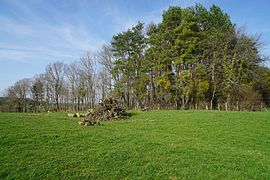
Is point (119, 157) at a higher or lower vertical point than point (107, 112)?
lower

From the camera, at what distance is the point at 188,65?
34656 mm

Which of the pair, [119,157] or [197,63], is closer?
[119,157]

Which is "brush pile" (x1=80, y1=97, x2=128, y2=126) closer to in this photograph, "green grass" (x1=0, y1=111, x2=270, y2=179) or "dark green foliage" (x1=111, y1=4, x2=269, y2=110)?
"green grass" (x1=0, y1=111, x2=270, y2=179)

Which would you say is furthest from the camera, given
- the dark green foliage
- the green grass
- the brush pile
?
the dark green foliage

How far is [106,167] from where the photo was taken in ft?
20.8

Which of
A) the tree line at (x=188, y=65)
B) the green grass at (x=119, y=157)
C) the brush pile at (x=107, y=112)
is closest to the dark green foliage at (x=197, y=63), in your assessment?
the tree line at (x=188, y=65)

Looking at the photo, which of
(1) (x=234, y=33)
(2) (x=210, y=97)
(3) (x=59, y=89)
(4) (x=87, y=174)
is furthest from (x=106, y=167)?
(3) (x=59, y=89)

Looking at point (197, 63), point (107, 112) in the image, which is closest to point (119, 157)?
point (107, 112)

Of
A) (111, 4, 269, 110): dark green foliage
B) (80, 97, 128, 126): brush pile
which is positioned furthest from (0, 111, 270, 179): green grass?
(111, 4, 269, 110): dark green foliage

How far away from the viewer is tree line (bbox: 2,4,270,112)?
31.4 m

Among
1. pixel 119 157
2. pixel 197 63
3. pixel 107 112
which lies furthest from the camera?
pixel 197 63

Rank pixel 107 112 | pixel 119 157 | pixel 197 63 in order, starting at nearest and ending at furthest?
pixel 119 157
pixel 107 112
pixel 197 63

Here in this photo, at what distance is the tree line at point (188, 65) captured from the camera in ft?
103

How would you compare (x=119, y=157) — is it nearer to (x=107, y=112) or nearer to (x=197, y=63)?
(x=107, y=112)
